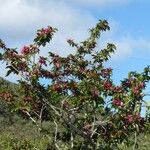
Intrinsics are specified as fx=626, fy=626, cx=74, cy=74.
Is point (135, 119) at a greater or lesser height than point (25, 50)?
lesser

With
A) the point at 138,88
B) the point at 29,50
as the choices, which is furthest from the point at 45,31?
the point at 138,88

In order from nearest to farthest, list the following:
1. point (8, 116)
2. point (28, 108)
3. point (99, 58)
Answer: point (28, 108), point (99, 58), point (8, 116)

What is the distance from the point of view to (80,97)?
16.9 m

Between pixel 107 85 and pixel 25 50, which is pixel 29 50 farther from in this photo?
pixel 107 85

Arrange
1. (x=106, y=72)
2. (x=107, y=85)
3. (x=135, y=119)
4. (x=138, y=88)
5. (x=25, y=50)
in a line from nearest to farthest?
(x=135, y=119), (x=138, y=88), (x=25, y=50), (x=107, y=85), (x=106, y=72)

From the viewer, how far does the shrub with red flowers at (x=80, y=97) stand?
16.2 m

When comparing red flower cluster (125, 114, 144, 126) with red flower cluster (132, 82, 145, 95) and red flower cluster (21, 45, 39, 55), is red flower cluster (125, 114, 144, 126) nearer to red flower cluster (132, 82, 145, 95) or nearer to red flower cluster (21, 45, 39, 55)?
red flower cluster (132, 82, 145, 95)

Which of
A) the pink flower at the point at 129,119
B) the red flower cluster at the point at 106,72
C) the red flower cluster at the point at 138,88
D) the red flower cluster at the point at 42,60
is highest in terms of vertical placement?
the red flower cluster at the point at 106,72

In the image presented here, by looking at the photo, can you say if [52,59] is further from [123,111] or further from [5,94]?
[123,111]

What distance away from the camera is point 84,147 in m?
17.8

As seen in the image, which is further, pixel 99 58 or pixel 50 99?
pixel 99 58

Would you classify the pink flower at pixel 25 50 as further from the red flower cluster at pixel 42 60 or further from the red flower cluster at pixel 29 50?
the red flower cluster at pixel 42 60

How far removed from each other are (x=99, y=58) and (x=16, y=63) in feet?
12.0

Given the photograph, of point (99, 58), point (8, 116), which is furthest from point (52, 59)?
point (8, 116)
